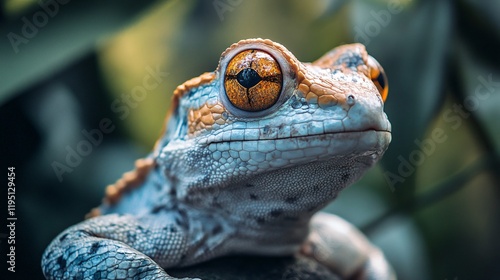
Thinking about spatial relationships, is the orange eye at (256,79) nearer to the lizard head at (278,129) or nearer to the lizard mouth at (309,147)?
the lizard head at (278,129)

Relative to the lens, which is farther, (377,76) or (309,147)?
(377,76)

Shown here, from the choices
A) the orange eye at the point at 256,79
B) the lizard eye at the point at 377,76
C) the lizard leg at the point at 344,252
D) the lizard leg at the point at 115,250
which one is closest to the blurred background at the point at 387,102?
the lizard leg at the point at 344,252

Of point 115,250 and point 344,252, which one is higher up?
point 115,250

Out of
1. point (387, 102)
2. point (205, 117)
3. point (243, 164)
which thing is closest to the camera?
point (243, 164)

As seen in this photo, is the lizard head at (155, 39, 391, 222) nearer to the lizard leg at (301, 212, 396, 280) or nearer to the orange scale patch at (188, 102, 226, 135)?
the orange scale patch at (188, 102, 226, 135)

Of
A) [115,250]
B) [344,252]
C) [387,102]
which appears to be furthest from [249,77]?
[387,102]

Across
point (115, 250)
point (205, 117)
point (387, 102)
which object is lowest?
point (387, 102)

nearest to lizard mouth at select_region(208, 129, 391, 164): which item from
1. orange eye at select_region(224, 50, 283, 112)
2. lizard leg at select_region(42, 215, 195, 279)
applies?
orange eye at select_region(224, 50, 283, 112)

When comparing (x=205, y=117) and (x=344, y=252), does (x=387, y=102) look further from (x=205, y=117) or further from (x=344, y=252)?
(x=205, y=117)
